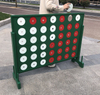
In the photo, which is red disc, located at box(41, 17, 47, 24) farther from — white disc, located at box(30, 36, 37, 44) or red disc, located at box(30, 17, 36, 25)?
white disc, located at box(30, 36, 37, 44)

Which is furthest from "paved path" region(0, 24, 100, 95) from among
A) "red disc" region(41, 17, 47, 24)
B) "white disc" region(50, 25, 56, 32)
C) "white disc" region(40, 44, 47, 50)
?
"red disc" region(41, 17, 47, 24)

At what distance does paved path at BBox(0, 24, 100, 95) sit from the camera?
2414 mm

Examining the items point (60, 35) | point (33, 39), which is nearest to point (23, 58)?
point (33, 39)

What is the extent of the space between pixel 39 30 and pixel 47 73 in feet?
3.63

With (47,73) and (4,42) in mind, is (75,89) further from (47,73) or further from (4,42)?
(4,42)

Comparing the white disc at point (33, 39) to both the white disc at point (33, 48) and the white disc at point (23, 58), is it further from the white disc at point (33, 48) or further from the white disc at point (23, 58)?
the white disc at point (23, 58)

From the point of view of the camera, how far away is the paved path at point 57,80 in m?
2.41

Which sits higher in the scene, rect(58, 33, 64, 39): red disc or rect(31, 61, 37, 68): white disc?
rect(58, 33, 64, 39): red disc

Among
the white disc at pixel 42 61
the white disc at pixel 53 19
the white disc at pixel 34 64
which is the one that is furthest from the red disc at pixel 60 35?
the white disc at pixel 34 64

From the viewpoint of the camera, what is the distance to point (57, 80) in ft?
8.99

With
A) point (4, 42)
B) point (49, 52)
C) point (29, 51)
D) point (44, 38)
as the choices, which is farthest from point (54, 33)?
point (4, 42)

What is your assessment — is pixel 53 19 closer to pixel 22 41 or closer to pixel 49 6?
pixel 49 6

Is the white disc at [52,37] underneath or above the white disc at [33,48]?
above

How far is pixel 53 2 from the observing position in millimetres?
2760
